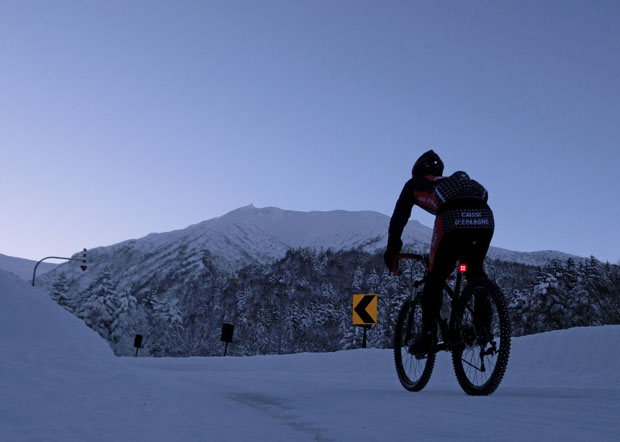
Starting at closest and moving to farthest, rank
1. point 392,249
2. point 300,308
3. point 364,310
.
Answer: point 392,249 < point 364,310 < point 300,308

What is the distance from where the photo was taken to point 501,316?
389cm

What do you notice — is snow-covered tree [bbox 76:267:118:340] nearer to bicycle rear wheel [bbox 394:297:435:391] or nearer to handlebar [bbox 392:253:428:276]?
bicycle rear wheel [bbox 394:297:435:391]

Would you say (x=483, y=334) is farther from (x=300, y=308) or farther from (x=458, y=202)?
(x=300, y=308)

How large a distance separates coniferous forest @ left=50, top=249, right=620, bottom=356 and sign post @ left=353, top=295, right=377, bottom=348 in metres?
1.71

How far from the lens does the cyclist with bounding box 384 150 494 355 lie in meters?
4.26

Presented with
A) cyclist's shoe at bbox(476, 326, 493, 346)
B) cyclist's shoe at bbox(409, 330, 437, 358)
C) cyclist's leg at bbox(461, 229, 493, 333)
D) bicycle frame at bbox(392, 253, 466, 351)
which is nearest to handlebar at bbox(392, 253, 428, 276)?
bicycle frame at bbox(392, 253, 466, 351)

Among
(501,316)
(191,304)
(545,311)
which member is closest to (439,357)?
(501,316)

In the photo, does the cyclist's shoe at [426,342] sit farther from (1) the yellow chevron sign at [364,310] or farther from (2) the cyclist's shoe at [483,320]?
(1) the yellow chevron sign at [364,310]

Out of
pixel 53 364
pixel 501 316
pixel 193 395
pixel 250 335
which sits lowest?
pixel 250 335

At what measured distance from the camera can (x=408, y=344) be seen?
5.37 m

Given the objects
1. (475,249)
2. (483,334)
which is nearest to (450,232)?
(475,249)

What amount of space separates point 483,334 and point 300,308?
134964 mm

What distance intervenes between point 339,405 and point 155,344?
61.8 meters

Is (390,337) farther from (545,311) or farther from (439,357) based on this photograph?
(439,357)
